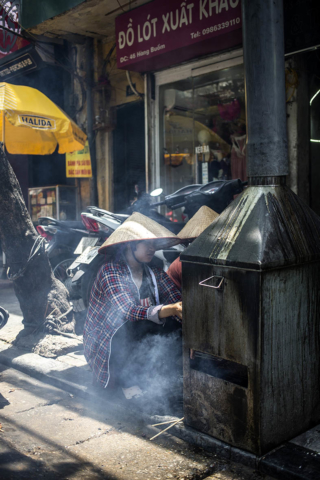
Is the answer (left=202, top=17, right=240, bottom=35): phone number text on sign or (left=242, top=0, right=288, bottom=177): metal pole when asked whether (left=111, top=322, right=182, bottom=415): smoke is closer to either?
(left=242, top=0, right=288, bottom=177): metal pole

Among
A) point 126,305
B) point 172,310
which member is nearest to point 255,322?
point 172,310

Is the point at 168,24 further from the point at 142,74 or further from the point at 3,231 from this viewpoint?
the point at 3,231

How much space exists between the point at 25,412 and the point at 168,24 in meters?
5.36

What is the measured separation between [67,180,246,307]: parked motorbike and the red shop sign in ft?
7.05

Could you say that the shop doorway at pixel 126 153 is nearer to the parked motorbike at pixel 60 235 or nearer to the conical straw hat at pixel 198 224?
the parked motorbike at pixel 60 235

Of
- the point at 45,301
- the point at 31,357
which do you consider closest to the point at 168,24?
the point at 45,301

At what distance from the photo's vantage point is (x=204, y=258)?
267 cm

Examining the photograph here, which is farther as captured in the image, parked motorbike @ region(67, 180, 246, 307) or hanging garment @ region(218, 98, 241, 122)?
hanging garment @ region(218, 98, 241, 122)

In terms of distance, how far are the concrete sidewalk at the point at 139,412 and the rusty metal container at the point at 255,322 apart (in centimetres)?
6

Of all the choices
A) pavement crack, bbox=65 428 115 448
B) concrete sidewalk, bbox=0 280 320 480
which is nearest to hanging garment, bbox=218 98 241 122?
concrete sidewalk, bbox=0 280 320 480

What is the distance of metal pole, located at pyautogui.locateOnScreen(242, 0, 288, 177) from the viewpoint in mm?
2631

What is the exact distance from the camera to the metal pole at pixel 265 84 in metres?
2.63

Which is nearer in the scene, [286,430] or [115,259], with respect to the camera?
[286,430]

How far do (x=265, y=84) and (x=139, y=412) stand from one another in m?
2.25
